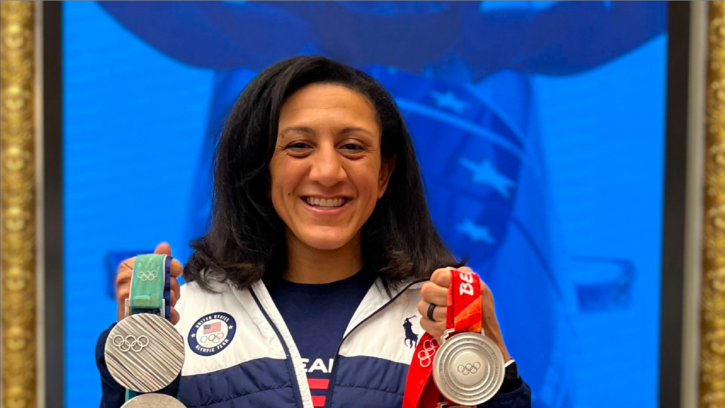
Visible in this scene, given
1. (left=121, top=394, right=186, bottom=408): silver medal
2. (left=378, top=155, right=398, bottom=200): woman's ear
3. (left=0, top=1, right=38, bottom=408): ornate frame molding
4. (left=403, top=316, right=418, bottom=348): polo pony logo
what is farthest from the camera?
(left=0, top=1, right=38, bottom=408): ornate frame molding

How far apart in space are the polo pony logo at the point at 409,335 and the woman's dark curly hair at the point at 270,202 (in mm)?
100

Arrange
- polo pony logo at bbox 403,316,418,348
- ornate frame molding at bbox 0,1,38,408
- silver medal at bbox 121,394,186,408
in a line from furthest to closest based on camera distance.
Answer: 1. ornate frame molding at bbox 0,1,38,408
2. polo pony logo at bbox 403,316,418,348
3. silver medal at bbox 121,394,186,408

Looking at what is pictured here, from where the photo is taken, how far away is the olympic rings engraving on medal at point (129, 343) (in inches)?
49.8

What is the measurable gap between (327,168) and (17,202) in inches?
62.7

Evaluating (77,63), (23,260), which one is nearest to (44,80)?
(77,63)

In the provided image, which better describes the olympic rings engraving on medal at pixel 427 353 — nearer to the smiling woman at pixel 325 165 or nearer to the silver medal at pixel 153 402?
the smiling woman at pixel 325 165

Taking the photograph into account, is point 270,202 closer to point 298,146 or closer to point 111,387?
point 298,146

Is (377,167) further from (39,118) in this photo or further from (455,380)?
(39,118)

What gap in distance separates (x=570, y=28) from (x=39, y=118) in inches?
76.9

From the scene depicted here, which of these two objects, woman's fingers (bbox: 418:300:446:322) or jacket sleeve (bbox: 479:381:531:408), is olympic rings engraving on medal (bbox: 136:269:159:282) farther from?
jacket sleeve (bbox: 479:381:531:408)

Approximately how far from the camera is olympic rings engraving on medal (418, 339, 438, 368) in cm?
135

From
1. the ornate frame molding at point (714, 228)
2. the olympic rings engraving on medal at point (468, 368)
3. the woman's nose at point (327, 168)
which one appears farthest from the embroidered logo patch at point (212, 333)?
the ornate frame molding at point (714, 228)

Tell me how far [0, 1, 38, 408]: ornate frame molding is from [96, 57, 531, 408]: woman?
1190 mm

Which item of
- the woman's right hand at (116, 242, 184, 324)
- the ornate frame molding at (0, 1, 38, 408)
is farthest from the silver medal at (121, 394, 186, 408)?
the ornate frame molding at (0, 1, 38, 408)
